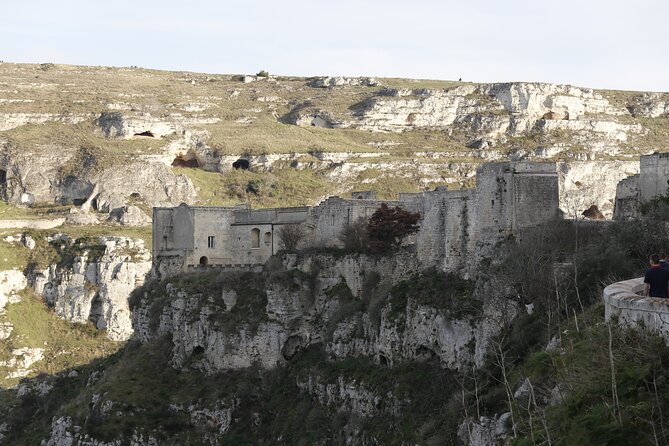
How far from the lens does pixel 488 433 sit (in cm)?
2883

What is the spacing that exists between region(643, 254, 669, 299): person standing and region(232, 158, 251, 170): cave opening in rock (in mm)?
100935

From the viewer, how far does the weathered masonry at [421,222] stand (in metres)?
39.8

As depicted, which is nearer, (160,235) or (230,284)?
(230,284)

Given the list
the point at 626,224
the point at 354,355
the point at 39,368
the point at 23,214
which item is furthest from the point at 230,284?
the point at 23,214

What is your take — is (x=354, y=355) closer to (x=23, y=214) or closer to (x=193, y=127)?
(x=23, y=214)

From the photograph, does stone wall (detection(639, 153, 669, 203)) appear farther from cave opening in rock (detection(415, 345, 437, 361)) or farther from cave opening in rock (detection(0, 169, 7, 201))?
cave opening in rock (detection(0, 169, 7, 201))

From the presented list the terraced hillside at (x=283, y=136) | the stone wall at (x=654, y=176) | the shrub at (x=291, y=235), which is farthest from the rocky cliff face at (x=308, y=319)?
the terraced hillside at (x=283, y=136)

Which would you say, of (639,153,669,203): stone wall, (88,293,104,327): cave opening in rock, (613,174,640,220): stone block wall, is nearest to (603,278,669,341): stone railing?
(639,153,669,203): stone wall

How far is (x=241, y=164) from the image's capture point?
120812 millimetres

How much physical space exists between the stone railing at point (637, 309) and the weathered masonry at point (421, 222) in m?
18.1

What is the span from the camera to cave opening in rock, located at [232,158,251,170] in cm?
12013

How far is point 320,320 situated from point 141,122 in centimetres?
7633

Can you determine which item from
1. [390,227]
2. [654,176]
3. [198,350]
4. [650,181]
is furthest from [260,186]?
[654,176]

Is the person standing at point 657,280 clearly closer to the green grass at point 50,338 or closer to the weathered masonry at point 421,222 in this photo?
the weathered masonry at point 421,222
